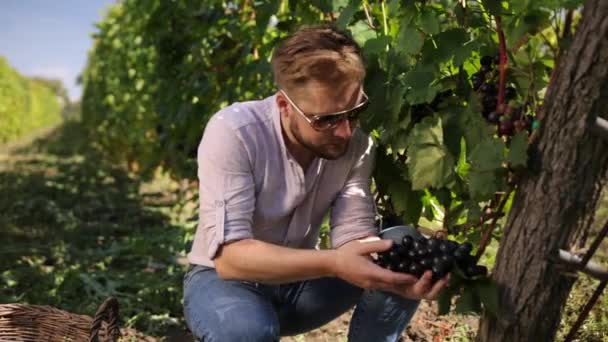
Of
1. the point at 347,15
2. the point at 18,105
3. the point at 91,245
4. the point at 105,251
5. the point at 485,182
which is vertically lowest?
the point at 18,105

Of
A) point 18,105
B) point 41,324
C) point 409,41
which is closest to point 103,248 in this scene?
point 41,324

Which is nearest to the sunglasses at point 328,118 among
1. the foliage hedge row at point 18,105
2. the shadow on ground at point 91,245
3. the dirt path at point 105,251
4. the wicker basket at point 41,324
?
the wicker basket at point 41,324

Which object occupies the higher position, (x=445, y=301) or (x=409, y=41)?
(x=409, y=41)

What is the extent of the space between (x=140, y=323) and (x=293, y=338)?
887 mm

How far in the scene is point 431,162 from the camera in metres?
1.86

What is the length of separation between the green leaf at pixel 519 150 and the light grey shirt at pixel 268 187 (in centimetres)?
75

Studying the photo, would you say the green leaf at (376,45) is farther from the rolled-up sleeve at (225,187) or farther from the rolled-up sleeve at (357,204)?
the rolled-up sleeve at (225,187)

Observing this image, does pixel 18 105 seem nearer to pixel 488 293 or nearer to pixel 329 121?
pixel 329 121

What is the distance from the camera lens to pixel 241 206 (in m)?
2.14

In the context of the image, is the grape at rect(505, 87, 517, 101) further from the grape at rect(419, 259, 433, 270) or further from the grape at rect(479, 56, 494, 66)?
the grape at rect(419, 259, 433, 270)

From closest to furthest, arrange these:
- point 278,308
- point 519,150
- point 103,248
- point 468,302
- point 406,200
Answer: point 519,150 < point 468,302 < point 406,200 < point 278,308 < point 103,248

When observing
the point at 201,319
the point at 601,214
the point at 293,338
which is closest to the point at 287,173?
the point at 201,319

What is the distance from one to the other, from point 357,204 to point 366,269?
53cm

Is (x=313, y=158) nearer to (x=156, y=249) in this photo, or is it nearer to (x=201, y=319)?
(x=201, y=319)
